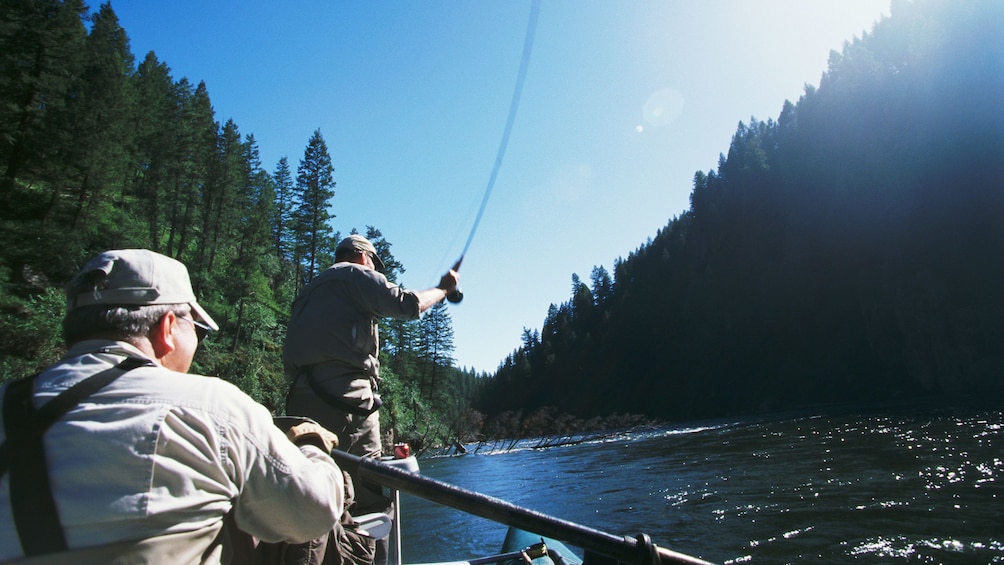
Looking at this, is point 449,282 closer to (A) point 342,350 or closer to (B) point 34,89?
(A) point 342,350

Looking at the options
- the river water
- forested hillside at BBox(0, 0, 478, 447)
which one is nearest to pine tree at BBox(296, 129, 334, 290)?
forested hillside at BBox(0, 0, 478, 447)

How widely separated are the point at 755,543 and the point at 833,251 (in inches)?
2684

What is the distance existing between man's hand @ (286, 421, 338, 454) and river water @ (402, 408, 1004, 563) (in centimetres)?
501

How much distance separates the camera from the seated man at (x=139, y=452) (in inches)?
43.6

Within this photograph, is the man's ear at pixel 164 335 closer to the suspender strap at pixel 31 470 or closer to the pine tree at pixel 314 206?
the suspender strap at pixel 31 470

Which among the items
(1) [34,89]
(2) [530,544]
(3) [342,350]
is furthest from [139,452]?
(1) [34,89]

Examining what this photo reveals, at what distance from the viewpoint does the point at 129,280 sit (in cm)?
152

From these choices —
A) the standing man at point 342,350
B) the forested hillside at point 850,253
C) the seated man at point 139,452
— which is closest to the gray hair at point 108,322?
the seated man at point 139,452

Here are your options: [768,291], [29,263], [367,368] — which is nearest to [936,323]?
[768,291]

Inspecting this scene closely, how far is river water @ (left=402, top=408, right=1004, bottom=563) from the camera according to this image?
6242mm

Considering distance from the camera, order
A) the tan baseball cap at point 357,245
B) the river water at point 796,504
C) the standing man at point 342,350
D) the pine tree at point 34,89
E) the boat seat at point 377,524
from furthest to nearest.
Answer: the pine tree at point 34,89 < the river water at point 796,504 < the tan baseball cap at point 357,245 < the standing man at point 342,350 < the boat seat at point 377,524

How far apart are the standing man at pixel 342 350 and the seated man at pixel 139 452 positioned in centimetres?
182

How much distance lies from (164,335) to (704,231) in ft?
309

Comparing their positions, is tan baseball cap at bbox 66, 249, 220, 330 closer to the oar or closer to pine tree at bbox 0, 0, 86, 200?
the oar
